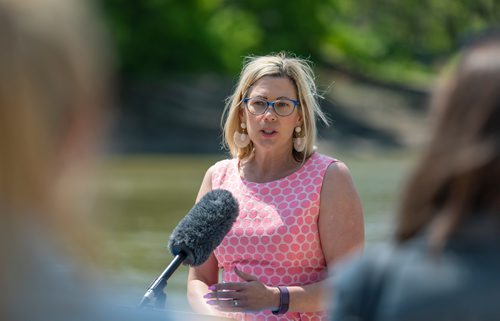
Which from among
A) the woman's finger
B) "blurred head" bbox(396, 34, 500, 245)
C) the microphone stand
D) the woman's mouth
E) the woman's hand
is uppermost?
the woman's mouth

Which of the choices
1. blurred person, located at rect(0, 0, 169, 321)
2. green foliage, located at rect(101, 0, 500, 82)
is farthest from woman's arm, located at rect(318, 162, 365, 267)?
green foliage, located at rect(101, 0, 500, 82)

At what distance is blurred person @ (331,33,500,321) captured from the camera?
1.67 m

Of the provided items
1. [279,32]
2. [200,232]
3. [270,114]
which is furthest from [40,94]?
[279,32]

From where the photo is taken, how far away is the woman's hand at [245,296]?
369cm

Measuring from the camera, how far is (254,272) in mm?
3904

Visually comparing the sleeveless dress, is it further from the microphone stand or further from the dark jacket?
the dark jacket

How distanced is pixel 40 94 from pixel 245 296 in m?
2.33

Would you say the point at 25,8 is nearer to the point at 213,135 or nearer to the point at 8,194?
the point at 8,194

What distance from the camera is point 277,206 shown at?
396cm

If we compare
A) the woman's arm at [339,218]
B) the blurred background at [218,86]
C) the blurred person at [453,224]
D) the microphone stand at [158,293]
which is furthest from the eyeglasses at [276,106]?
the blurred background at [218,86]

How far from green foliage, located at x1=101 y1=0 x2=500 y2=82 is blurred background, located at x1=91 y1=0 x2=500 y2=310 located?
0.04m

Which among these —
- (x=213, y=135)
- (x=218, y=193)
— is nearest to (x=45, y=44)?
(x=218, y=193)

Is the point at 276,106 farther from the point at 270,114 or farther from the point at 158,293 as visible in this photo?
the point at 158,293

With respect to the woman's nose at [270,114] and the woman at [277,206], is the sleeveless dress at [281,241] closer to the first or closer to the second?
the woman at [277,206]
